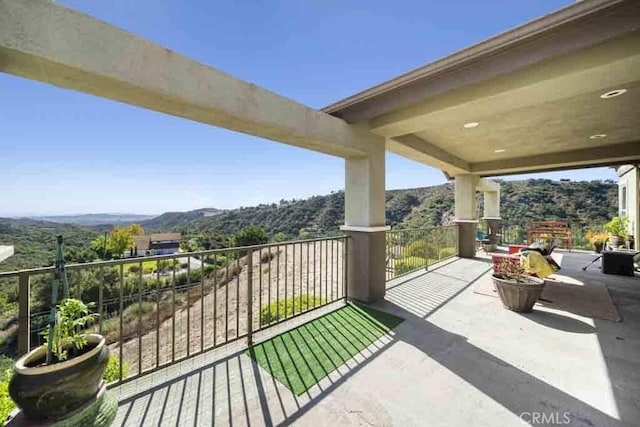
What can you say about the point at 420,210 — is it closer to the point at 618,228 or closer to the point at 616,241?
the point at 618,228

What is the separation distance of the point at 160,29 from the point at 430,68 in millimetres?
3265

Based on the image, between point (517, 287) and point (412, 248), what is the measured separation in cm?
269

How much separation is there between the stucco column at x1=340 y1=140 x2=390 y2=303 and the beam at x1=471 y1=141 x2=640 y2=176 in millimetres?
5027

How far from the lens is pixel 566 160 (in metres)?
6.05

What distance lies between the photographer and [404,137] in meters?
4.48

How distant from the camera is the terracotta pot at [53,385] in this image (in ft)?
3.65

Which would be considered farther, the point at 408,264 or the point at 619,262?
the point at 408,264

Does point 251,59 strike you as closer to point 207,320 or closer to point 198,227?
point 207,320

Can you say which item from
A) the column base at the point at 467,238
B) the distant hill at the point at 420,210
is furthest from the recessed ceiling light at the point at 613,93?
the distant hill at the point at 420,210

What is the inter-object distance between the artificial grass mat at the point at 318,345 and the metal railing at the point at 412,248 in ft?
6.09

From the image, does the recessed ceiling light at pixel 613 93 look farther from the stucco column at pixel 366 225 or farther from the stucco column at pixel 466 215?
the stucco column at pixel 466 215

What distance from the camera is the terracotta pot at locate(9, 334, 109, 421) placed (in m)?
1.11

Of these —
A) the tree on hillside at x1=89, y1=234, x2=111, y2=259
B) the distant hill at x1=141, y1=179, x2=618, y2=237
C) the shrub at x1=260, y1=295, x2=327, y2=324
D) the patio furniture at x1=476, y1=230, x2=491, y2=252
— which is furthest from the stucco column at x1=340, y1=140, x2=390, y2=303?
the tree on hillside at x1=89, y1=234, x2=111, y2=259

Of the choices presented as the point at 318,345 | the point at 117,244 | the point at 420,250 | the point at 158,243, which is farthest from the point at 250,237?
the point at 318,345
